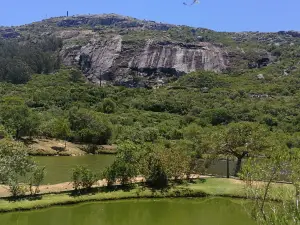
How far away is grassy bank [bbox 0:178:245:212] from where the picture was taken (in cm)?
3400

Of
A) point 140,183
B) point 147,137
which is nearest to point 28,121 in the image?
point 147,137

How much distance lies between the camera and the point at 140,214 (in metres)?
34.4

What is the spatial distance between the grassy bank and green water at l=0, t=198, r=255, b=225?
0.96 m

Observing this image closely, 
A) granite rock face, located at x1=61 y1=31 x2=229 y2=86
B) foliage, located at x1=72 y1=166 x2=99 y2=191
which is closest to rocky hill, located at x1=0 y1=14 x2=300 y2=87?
granite rock face, located at x1=61 y1=31 x2=229 y2=86

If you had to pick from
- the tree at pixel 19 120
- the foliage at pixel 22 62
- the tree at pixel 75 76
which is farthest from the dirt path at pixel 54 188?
the tree at pixel 75 76

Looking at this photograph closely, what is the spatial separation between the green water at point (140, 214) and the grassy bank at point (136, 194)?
96 cm

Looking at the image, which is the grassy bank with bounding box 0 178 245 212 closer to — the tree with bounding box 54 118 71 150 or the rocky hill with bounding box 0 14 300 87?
the tree with bounding box 54 118 71 150

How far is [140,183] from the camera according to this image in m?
42.5

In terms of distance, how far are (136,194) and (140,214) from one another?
193 inches

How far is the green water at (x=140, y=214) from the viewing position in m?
31.4

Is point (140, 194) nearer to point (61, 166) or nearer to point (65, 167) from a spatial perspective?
point (65, 167)

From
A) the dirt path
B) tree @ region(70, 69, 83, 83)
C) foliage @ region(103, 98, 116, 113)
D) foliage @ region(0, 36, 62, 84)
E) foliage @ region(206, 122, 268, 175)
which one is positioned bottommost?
the dirt path

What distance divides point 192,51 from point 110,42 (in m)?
42.4

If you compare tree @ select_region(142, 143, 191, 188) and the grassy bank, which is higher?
tree @ select_region(142, 143, 191, 188)
